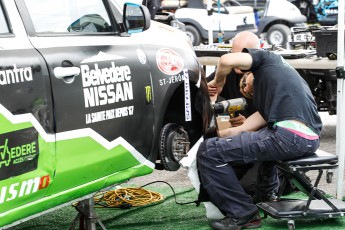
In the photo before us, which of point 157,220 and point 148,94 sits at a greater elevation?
point 148,94

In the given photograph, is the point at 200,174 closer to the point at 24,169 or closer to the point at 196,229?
the point at 196,229

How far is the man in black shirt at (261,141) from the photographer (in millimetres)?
5012

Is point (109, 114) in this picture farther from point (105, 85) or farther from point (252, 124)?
point (252, 124)

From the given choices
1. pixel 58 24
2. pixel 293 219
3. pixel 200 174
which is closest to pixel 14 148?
pixel 58 24

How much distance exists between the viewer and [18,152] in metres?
3.62

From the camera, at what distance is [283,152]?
500cm

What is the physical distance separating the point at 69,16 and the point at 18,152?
1075 mm

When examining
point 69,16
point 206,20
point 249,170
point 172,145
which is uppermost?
point 69,16

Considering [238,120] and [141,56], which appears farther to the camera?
[238,120]

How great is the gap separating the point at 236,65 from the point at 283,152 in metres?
0.67

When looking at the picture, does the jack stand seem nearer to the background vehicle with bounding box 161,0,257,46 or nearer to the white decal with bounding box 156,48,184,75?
the white decal with bounding box 156,48,184,75

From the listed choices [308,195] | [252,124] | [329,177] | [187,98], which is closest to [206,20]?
[252,124]

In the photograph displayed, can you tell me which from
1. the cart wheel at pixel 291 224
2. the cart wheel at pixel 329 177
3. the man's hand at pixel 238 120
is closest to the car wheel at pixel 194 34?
Result: the man's hand at pixel 238 120

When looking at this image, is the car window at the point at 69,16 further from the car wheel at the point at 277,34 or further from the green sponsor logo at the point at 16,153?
the car wheel at the point at 277,34
